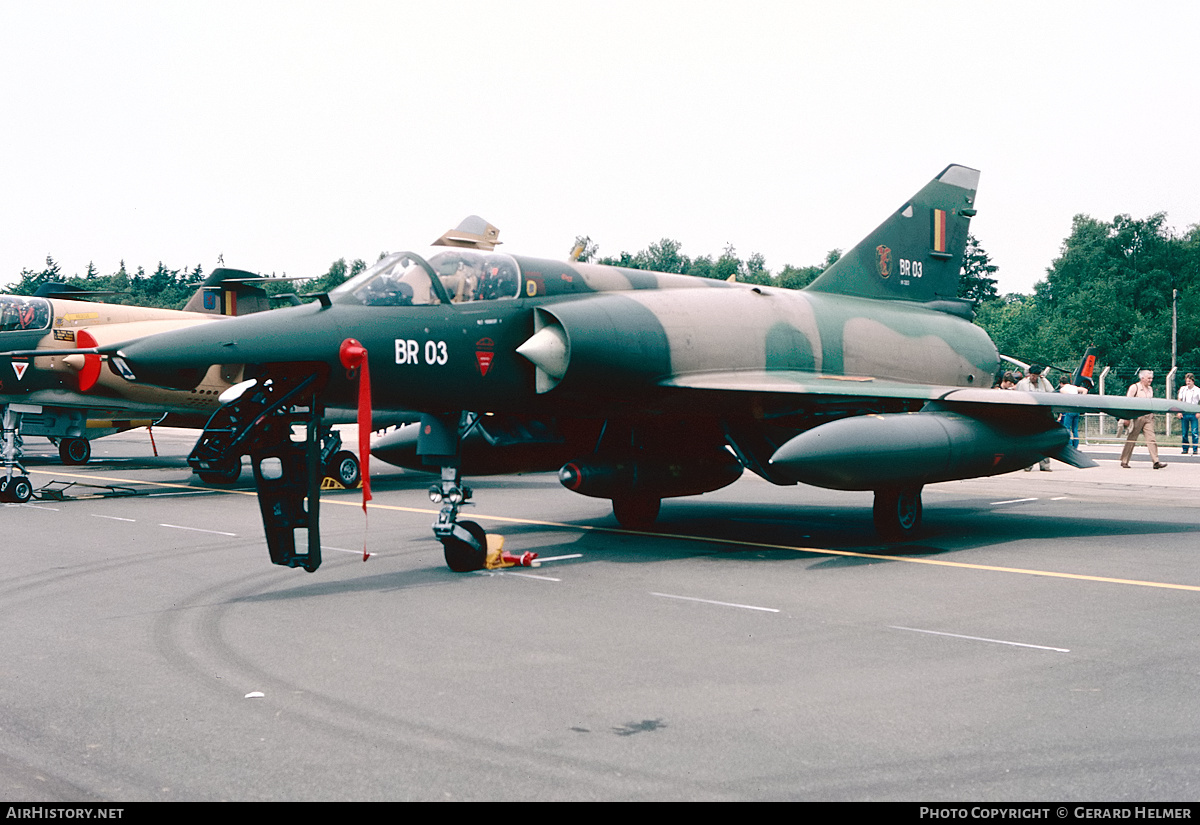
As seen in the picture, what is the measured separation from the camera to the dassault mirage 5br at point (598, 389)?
8.15m

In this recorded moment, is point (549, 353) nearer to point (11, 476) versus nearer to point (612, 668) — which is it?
point (612, 668)

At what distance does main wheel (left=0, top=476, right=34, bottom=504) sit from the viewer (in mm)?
15117

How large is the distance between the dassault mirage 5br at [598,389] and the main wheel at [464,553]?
0.02m

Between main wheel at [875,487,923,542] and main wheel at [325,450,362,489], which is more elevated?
main wheel at [875,487,923,542]

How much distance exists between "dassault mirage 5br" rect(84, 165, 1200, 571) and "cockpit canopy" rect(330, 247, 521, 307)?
19mm

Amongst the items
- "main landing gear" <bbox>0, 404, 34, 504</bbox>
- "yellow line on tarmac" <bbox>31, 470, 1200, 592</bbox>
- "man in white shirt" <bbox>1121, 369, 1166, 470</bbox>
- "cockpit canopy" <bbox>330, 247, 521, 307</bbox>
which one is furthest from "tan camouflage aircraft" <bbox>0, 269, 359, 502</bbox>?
"man in white shirt" <bbox>1121, 369, 1166, 470</bbox>

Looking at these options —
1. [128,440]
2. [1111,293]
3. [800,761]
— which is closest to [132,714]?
[800,761]

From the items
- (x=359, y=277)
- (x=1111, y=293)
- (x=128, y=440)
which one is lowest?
(x=128, y=440)

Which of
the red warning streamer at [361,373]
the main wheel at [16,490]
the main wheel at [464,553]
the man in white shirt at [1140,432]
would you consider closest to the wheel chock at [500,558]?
the main wheel at [464,553]

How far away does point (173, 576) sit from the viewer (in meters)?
8.94

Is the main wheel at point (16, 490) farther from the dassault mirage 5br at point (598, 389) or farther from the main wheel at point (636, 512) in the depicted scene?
the main wheel at point (636, 512)

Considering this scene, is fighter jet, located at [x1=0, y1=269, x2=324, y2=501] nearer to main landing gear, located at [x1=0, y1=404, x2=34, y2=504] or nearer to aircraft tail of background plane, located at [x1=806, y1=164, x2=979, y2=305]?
main landing gear, located at [x1=0, y1=404, x2=34, y2=504]
